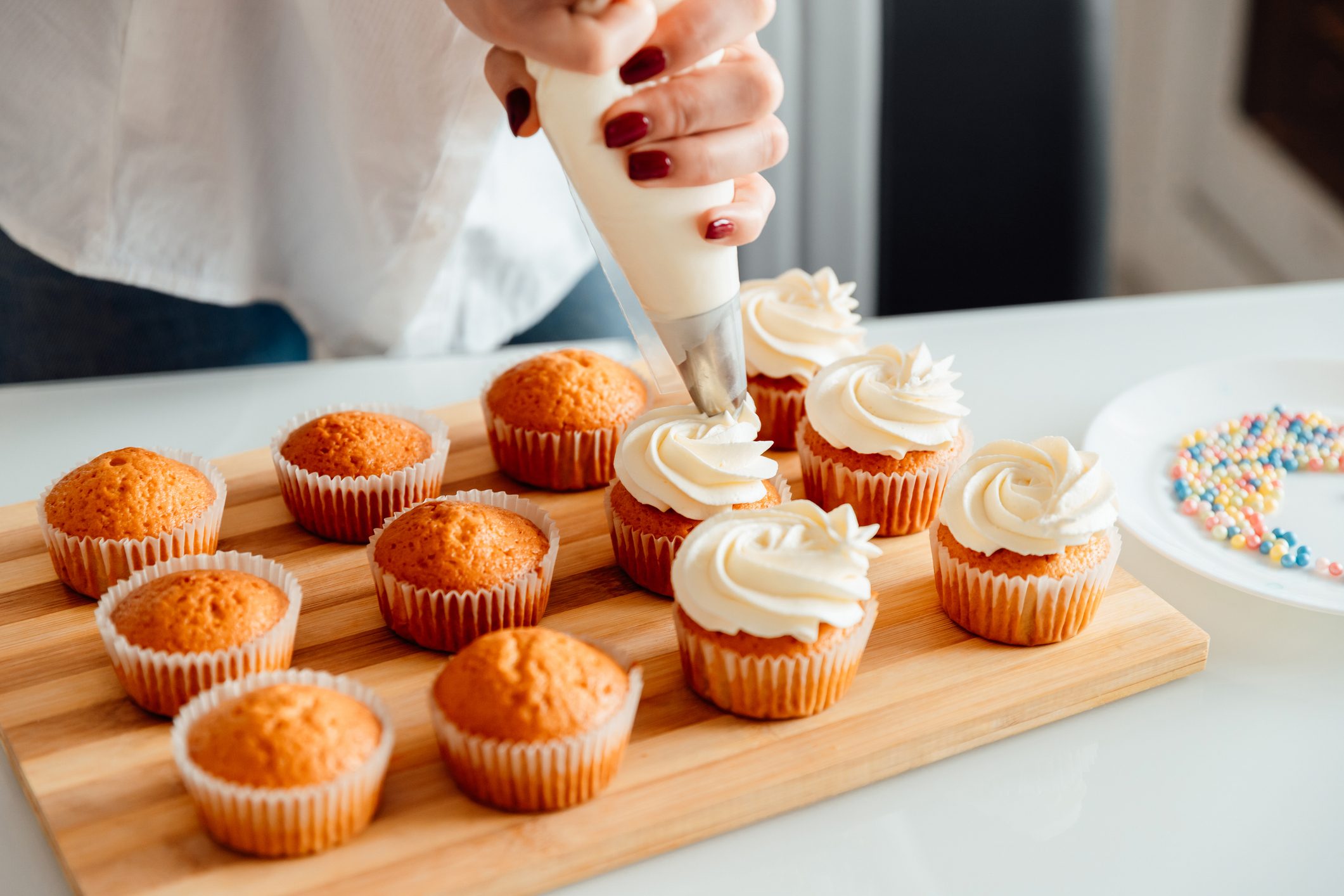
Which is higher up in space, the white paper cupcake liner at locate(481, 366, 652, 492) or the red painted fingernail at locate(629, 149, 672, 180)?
the red painted fingernail at locate(629, 149, 672, 180)

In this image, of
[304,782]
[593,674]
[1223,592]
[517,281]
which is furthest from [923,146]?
[304,782]

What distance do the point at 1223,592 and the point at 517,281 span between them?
1.23 metres

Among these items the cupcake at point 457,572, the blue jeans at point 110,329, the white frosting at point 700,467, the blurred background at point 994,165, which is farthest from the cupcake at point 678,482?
the blue jeans at point 110,329

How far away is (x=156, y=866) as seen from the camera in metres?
1.08

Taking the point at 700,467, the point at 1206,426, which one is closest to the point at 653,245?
the point at 700,467

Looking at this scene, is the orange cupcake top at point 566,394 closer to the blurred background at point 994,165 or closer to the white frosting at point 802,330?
the white frosting at point 802,330

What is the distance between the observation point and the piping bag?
3.81 feet

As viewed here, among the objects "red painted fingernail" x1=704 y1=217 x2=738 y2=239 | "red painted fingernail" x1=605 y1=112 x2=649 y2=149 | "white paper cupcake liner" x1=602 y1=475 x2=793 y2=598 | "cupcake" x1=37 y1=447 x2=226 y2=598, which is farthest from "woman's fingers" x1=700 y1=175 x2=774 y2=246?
"cupcake" x1=37 y1=447 x2=226 y2=598

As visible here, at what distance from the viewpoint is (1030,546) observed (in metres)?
1.34

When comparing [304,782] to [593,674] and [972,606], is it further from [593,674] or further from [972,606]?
[972,606]

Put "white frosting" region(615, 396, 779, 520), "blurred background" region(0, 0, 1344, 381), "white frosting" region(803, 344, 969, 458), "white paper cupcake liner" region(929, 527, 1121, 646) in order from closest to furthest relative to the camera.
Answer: "white paper cupcake liner" region(929, 527, 1121, 646) → "white frosting" region(615, 396, 779, 520) → "white frosting" region(803, 344, 969, 458) → "blurred background" region(0, 0, 1344, 381)

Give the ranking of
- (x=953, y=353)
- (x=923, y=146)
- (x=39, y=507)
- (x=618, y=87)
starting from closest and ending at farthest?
(x=618, y=87)
(x=39, y=507)
(x=953, y=353)
(x=923, y=146)

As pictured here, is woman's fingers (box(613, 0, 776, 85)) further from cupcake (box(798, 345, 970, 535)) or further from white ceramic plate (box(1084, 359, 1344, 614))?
white ceramic plate (box(1084, 359, 1344, 614))

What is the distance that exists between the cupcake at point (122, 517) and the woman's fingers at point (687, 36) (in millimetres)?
764
